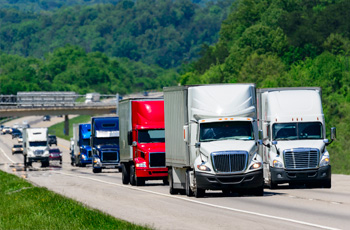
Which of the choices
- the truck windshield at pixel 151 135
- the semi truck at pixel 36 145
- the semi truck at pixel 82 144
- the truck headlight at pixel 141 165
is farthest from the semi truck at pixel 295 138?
the semi truck at pixel 36 145

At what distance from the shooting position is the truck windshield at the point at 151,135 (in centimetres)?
3812

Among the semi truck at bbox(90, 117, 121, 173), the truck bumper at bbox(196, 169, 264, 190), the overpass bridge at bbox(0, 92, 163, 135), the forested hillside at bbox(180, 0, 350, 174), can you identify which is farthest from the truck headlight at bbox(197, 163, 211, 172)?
the overpass bridge at bbox(0, 92, 163, 135)

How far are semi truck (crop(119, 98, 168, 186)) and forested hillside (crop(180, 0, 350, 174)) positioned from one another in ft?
229

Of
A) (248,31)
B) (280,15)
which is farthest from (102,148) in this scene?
(280,15)

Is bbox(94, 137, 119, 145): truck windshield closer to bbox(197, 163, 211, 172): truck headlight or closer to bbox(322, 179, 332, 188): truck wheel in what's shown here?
bbox(322, 179, 332, 188): truck wheel

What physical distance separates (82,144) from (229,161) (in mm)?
44151

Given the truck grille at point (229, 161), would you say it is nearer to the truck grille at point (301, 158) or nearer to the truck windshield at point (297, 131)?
the truck grille at point (301, 158)

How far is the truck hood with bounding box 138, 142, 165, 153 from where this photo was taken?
3738 cm

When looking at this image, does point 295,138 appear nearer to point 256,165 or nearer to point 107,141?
point 256,165

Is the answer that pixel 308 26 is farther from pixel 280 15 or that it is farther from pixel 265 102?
pixel 265 102

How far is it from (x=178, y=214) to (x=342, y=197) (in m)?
7.59

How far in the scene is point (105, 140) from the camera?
57500 millimetres

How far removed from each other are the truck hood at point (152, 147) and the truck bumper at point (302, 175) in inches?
243

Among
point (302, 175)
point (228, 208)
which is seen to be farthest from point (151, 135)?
point (228, 208)
